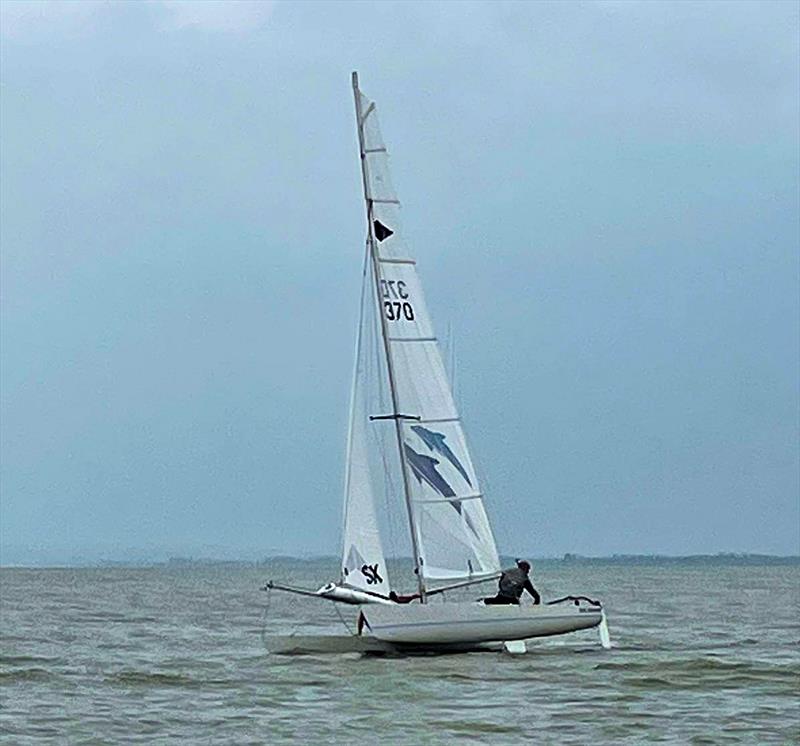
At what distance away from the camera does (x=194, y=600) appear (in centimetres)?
9150

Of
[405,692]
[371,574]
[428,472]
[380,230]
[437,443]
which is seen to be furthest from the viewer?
[380,230]

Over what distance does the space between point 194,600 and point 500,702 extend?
6402 cm

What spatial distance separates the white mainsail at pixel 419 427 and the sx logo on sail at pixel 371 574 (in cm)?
90

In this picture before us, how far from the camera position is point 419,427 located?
35.2 m

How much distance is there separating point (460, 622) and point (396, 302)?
630 centimetres

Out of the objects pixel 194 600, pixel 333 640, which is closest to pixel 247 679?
pixel 333 640

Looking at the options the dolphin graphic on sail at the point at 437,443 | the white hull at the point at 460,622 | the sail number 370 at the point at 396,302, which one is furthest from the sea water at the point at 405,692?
the sail number 370 at the point at 396,302

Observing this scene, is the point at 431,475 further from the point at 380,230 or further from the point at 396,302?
the point at 380,230

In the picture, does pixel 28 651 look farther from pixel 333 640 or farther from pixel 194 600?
pixel 194 600

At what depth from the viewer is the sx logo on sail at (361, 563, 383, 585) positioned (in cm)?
3366

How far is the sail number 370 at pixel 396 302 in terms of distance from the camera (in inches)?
1388

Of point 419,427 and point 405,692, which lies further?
point 419,427

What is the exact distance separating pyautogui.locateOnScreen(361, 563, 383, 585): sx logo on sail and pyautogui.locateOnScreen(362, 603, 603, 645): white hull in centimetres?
70

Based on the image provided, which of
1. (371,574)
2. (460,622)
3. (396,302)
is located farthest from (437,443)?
(460,622)
